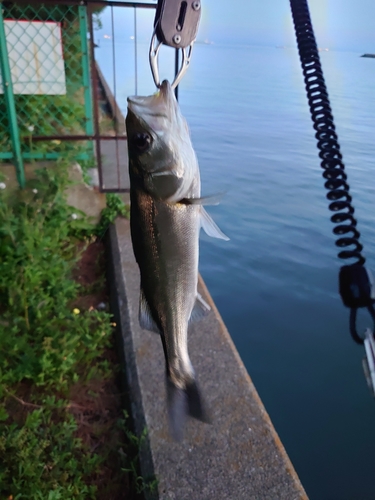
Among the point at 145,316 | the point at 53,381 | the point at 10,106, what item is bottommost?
the point at 53,381

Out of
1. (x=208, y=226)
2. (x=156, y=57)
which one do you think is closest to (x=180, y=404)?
(x=208, y=226)

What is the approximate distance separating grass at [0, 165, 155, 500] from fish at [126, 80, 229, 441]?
4.72 ft

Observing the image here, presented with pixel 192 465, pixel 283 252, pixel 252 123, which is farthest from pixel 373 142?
pixel 192 465

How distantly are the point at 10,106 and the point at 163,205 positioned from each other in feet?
13.9

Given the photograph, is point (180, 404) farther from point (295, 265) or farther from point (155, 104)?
point (295, 265)

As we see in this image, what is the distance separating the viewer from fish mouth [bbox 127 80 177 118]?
130 centimetres

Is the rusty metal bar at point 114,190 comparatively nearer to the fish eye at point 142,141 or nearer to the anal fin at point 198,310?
the anal fin at point 198,310

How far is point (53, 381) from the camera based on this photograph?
125 inches

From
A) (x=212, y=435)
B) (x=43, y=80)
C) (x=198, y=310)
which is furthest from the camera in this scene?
(x=43, y=80)

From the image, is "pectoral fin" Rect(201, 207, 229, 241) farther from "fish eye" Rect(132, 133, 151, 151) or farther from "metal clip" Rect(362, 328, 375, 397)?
"metal clip" Rect(362, 328, 375, 397)

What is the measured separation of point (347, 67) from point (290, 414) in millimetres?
11276

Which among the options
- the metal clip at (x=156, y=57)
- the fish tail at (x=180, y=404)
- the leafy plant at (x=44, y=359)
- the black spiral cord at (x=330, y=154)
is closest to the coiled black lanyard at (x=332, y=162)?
the black spiral cord at (x=330, y=154)

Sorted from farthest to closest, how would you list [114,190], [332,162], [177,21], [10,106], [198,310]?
1. [114,190]
2. [10,106]
3. [332,162]
4. [198,310]
5. [177,21]

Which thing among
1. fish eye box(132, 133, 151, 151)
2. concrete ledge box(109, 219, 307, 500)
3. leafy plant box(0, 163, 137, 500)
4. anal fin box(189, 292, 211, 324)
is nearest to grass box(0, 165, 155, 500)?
leafy plant box(0, 163, 137, 500)
